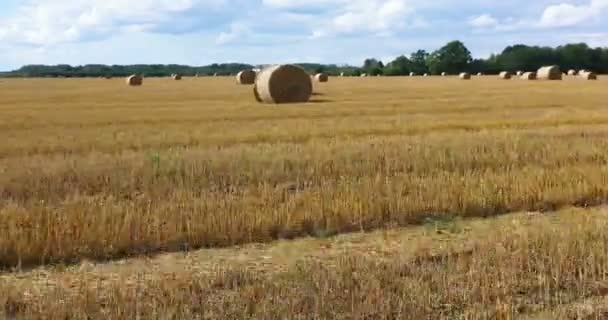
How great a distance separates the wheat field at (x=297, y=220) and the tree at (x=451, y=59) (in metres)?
82.4

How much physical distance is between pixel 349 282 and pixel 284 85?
2199 cm

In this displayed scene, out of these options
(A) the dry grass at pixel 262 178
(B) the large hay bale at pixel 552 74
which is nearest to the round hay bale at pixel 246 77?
(B) the large hay bale at pixel 552 74

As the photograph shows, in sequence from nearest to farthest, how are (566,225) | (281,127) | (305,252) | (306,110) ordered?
(305,252)
(566,225)
(281,127)
(306,110)

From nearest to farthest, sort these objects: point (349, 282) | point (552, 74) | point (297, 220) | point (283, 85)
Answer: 1. point (349, 282)
2. point (297, 220)
3. point (283, 85)
4. point (552, 74)

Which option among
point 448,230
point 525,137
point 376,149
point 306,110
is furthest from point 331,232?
point 306,110

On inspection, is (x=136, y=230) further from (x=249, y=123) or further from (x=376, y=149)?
(x=249, y=123)

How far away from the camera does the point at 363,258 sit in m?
5.91

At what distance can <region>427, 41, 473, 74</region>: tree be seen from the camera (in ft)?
316

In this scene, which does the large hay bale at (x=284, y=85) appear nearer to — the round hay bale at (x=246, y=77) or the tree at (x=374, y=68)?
the round hay bale at (x=246, y=77)

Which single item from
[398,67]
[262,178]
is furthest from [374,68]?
[262,178]

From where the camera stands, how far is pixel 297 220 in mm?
7402

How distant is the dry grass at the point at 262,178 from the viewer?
6.95 meters

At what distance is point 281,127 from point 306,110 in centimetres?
534

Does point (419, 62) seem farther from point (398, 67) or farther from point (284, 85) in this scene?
point (284, 85)
